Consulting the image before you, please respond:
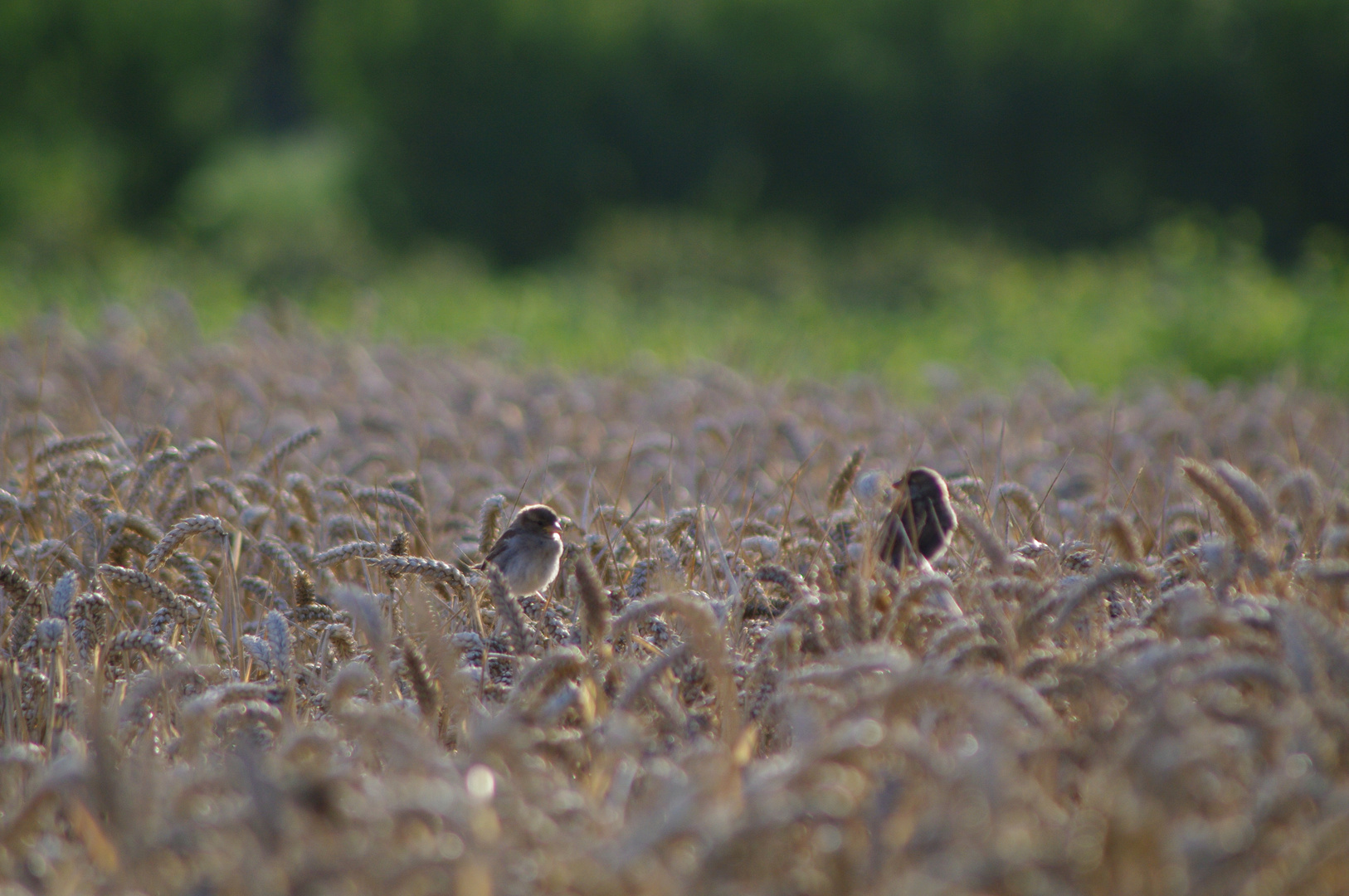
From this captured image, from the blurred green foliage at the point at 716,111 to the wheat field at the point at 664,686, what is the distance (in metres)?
15.2

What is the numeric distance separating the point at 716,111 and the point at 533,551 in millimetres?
16963

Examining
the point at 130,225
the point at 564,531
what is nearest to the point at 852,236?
the point at 130,225

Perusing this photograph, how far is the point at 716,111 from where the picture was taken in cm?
1983

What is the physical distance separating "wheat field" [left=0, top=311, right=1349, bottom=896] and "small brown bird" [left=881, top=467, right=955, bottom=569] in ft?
0.18

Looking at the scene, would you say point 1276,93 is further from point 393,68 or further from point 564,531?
point 564,531

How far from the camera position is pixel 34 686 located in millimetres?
Answer: 2811

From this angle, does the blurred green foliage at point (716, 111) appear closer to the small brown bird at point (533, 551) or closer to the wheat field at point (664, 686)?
the wheat field at point (664, 686)

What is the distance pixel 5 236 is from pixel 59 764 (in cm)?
1880

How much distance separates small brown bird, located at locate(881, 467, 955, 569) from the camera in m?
3.32

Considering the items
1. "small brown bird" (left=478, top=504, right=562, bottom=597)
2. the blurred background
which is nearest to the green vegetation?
the blurred background

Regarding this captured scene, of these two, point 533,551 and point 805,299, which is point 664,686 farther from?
point 805,299

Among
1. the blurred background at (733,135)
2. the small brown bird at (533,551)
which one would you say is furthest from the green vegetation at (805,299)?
the small brown bird at (533,551)

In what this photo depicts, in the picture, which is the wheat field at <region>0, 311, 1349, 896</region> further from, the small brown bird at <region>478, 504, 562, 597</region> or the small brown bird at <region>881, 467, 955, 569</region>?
the small brown bird at <region>478, 504, 562, 597</region>

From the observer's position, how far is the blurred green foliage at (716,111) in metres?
18.9
